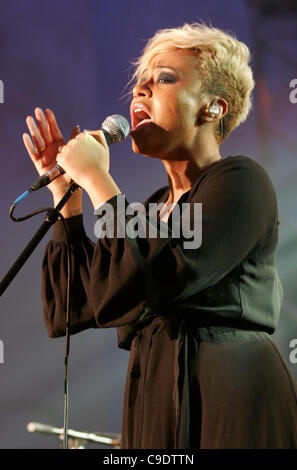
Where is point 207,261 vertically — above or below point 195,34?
below

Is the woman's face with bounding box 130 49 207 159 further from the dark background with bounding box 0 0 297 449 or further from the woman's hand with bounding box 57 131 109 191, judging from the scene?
the dark background with bounding box 0 0 297 449

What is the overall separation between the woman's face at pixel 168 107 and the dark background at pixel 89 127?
4.67 ft

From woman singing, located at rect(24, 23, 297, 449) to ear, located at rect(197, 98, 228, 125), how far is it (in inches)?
1.3

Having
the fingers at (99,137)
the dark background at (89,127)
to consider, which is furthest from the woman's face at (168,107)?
the dark background at (89,127)

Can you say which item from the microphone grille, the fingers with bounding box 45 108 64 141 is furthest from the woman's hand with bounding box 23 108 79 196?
the microphone grille

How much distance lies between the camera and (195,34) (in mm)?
1451

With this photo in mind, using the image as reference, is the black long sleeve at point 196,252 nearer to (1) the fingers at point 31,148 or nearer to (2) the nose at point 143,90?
(2) the nose at point 143,90

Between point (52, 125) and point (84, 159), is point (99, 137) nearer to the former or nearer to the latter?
point (84, 159)

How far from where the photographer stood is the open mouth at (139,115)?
137cm

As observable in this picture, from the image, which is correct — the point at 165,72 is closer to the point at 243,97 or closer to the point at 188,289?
the point at 243,97

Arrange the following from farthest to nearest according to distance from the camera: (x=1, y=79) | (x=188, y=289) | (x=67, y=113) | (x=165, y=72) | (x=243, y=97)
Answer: (x=67, y=113)
(x=1, y=79)
(x=243, y=97)
(x=165, y=72)
(x=188, y=289)
